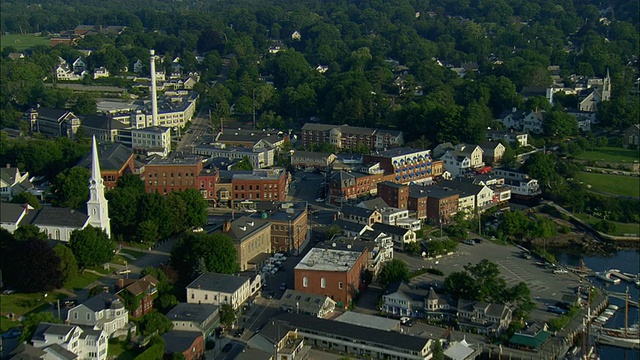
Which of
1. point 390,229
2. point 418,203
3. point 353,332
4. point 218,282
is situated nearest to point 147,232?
point 218,282

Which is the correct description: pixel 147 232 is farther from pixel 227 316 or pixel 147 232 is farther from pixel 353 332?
pixel 353 332

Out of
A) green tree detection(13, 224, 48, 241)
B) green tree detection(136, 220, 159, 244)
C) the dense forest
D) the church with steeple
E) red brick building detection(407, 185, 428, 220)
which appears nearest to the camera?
green tree detection(13, 224, 48, 241)

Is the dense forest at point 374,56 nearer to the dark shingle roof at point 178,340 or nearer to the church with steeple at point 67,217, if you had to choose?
the church with steeple at point 67,217

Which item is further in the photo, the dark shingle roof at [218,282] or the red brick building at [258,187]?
the red brick building at [258,187]

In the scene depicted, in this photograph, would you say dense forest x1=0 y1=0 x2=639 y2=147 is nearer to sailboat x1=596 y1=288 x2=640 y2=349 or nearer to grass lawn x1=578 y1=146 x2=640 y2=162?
grass lawn x1=578 y1=146 x2=640 y2=162

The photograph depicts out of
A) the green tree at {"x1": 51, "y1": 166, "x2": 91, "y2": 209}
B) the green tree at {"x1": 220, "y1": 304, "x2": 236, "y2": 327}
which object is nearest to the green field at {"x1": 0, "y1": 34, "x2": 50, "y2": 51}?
the green tree at {"x1": 51, "y1": 166, "x2": 91, "y2": 209}

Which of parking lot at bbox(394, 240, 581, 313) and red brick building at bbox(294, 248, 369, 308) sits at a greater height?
red brick building at bbox(294, 248, 369, 308)

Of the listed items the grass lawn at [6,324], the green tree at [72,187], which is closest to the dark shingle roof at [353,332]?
the grass lawn at [6,324]
